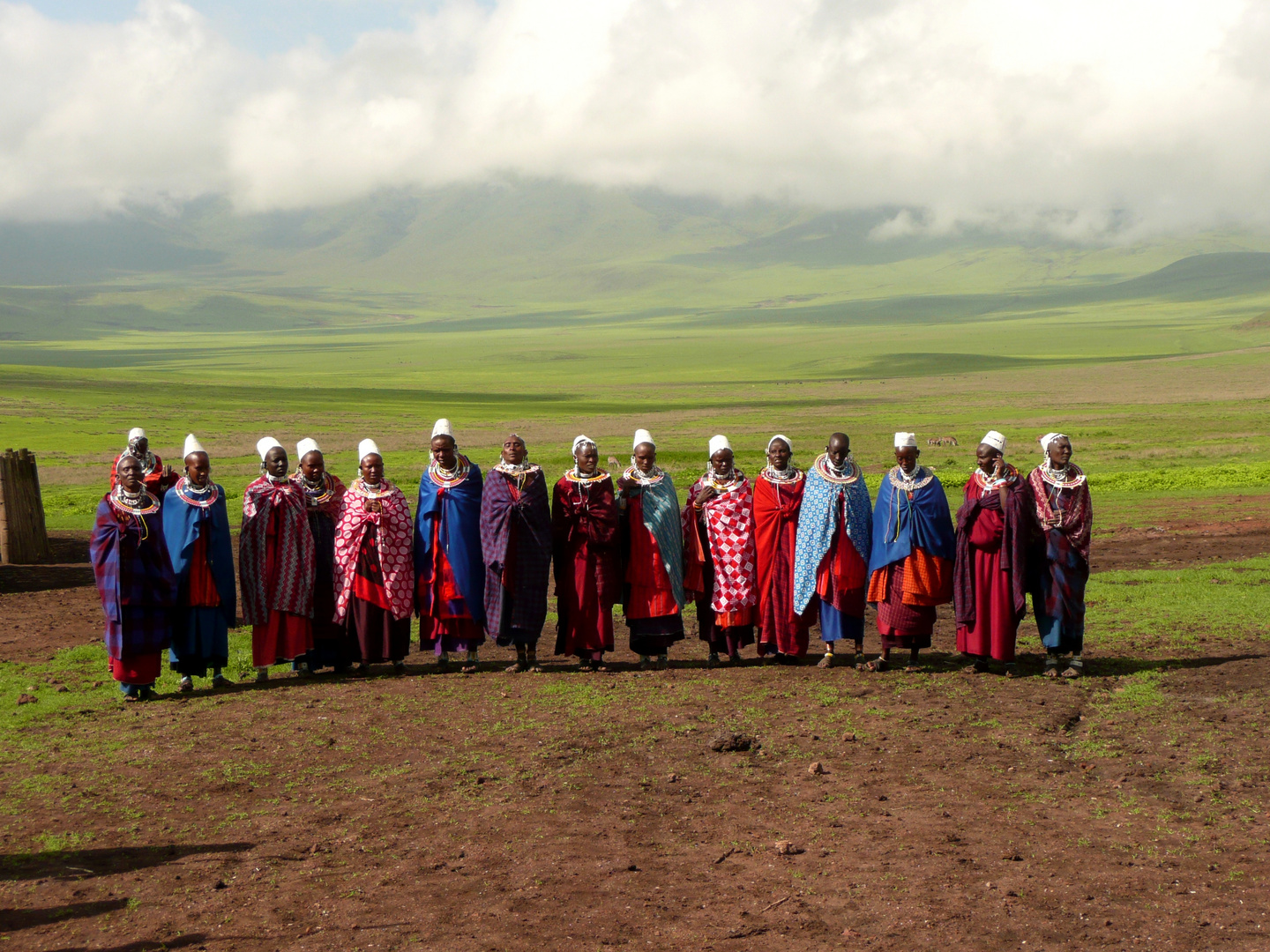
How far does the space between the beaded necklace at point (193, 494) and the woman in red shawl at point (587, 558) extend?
2624mm

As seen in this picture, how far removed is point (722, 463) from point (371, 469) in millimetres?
2729

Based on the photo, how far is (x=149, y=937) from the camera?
5.45m

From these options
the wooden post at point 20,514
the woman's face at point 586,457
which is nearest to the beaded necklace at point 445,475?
the woman's face at point 586,457

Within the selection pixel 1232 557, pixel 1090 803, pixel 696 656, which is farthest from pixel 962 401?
pixel 1090 803

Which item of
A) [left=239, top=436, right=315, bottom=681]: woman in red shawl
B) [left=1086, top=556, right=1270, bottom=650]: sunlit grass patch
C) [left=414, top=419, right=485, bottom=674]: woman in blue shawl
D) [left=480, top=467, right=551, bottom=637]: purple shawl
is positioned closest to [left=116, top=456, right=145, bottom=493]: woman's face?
[left=239, top=436, right=315, bottom=681]: woman in red shawl

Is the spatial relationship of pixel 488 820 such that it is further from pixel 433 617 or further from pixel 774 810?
pixel 433 617

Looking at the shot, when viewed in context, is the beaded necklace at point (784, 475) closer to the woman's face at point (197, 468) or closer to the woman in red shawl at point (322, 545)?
the woman in red shawl at point (322, 545)

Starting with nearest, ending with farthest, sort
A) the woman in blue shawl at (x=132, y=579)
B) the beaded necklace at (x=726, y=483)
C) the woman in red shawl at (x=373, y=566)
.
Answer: the woman in blue shawl at (x=132, y=579)
the woman in red shawl at (x=373, y=566)
the beaded necklace at (x=726, y=483)

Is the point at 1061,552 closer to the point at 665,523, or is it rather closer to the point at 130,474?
the point at 665,523

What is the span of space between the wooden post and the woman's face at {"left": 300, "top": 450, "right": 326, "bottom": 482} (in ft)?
26.3

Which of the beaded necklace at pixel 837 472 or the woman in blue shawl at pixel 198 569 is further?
the beaded necklace at pixel 837 472

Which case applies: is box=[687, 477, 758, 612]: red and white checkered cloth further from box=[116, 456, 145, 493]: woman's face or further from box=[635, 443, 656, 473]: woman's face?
box=[116, 456, 145, 493]: woman's face

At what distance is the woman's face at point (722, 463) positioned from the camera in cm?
1019

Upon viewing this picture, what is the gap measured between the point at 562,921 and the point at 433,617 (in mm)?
4750
